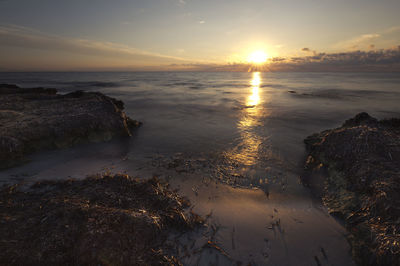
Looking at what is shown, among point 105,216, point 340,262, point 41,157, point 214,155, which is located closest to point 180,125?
point 214,155

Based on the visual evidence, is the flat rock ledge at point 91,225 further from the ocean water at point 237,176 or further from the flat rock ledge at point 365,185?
the flat rock ledge at point 365,185

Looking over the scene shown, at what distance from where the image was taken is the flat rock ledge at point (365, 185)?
3.68 metres

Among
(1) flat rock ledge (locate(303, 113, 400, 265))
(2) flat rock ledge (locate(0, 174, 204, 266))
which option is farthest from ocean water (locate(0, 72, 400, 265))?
(2) flat rock ledge (locate(0, 174, 204, 266))

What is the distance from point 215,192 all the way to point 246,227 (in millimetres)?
1657

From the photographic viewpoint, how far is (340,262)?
3.68 meters

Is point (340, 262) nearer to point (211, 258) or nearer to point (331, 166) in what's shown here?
point (211, 258)

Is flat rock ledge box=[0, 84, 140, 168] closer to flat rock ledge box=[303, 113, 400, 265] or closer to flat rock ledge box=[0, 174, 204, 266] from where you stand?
flat rock ledge box=[0, 174, 204, 266]

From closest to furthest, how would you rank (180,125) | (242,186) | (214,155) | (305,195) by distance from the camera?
1. (305,195)
2. (242,186)
3. (214,155)
4. (180,125)

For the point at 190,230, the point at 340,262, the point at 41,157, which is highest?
the point at 41,157

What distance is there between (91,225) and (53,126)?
25.0 ft

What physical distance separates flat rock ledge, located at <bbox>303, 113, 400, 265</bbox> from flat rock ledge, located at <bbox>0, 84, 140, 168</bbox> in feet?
33.6

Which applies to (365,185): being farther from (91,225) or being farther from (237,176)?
(91,225)

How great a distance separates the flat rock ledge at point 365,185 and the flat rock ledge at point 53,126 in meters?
10.2

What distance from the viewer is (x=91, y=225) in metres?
3.52
